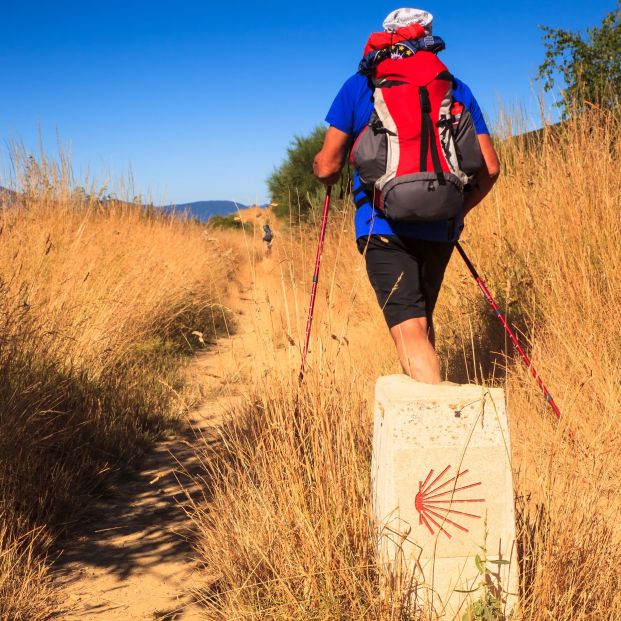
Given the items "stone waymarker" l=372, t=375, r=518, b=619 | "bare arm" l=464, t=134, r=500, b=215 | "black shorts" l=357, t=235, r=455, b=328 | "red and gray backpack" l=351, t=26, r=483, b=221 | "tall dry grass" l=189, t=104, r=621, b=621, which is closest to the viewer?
"stone waymarker" l=372, t=375, r=518, b=619

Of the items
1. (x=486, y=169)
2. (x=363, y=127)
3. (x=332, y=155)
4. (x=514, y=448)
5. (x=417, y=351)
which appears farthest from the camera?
(x=514, y=448)

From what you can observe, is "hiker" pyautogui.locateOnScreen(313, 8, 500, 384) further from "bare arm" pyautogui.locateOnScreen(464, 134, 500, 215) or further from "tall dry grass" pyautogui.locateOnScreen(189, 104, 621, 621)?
"tall dry grass" pyautogui.locateOnScreen(189, 104, 621, 621)

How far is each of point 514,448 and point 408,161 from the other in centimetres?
178

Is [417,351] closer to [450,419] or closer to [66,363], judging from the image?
[450,419]

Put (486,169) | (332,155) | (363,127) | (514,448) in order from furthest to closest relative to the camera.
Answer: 1. (514,448)
2. (486,169)
3. (332,155)
4. (363,127)

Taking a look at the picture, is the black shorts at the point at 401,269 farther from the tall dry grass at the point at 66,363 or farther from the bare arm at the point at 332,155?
the tall dry grass at the point at 66,363

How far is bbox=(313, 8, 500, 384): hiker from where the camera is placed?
2.59 m

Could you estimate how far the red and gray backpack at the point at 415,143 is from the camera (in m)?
2.58

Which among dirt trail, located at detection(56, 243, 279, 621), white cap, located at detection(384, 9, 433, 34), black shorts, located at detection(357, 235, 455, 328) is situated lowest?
dirt trail, located at detection(56, 243, 279, 621)

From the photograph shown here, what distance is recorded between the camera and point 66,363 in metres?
4.34

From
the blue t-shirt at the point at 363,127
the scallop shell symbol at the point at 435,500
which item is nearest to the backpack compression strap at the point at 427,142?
the blue t-shirt at the point at 363,127

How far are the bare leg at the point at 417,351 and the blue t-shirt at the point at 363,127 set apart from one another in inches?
14.6

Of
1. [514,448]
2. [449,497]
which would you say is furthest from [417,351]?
[514,448]

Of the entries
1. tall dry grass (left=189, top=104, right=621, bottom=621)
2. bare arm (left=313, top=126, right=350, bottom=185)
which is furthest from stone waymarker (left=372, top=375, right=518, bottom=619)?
bare arm (left=313, top=126, right=350, bottom=185)
